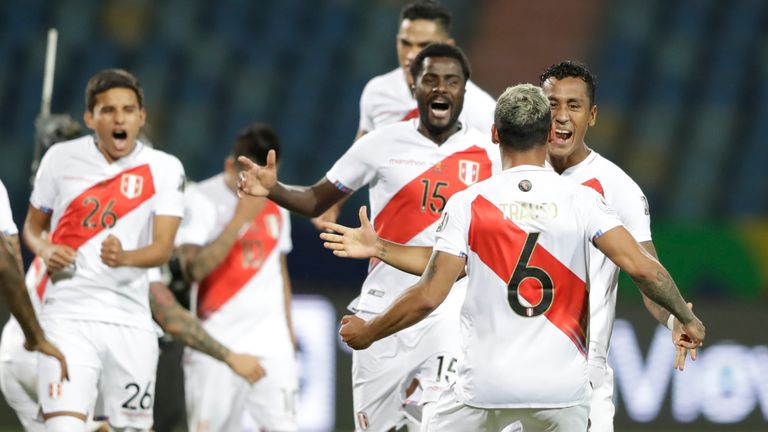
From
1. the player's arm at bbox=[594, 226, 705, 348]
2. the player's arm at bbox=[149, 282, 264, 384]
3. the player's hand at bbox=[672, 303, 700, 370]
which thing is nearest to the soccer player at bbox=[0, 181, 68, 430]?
the player's arm at bbox=[149, 282, 264, 384]

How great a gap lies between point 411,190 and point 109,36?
9156 mm

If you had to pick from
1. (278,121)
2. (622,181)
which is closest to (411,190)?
(622,181)

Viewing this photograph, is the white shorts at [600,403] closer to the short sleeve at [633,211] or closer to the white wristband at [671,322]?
the white wristband at [671,322]

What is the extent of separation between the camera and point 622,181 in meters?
5.95

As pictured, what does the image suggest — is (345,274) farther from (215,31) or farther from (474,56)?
(474,56)

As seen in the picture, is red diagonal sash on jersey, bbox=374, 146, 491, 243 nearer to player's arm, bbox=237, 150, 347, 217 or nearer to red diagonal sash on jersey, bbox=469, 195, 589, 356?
player's arm, bbox=237, 150, 347, 217

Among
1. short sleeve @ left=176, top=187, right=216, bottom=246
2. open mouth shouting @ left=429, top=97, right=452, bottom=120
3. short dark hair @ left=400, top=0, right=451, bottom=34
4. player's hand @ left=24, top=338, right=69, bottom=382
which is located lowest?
player's hand @ left=24, top=338, right=69, bottom=382

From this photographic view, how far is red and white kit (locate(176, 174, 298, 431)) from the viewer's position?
27.2 ft

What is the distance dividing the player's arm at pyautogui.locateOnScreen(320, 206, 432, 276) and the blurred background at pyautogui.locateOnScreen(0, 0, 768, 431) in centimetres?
646

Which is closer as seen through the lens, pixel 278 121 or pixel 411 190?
pixel 411 190

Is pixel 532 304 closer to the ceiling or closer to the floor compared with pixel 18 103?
closer to the floor

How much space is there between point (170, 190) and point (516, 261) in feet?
8.33

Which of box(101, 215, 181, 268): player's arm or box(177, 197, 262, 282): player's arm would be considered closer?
box(101, 215, 181, 268): player's arm

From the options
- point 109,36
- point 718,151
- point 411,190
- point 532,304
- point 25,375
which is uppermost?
point 109,36
